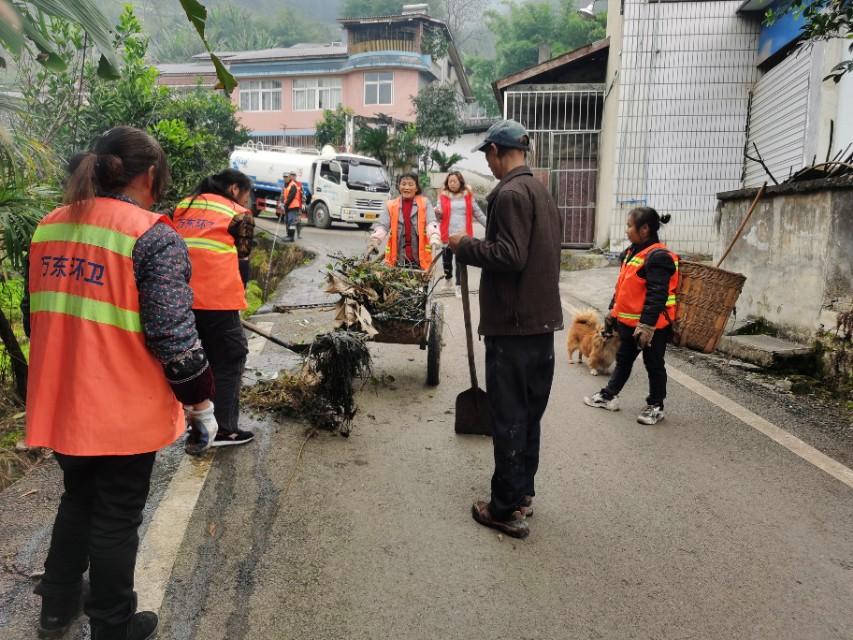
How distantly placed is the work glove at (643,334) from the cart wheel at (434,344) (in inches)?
64.8

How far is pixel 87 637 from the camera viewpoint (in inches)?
103

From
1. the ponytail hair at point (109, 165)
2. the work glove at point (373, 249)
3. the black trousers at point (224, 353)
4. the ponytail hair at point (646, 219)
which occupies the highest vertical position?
the ponytail hair at point (109, 165)

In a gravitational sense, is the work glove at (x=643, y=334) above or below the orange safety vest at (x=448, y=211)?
below

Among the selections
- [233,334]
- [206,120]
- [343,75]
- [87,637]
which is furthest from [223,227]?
[343,75]

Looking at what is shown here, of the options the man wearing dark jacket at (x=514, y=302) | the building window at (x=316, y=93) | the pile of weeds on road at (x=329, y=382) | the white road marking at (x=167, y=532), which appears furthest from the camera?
the building window at (x=316, y=93)

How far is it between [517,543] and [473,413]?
130 centimetres

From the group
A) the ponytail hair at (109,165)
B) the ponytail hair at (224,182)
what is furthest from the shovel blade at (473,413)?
the ponytail hair at (109,165)

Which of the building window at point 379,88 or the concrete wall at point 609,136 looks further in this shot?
the building window at point 379,88

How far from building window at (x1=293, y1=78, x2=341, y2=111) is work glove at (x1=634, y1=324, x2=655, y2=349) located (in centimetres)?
3964

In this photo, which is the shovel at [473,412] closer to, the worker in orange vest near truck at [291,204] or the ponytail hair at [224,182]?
the ponytail hair at [224,182]

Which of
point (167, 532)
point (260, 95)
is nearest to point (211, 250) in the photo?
point (167, 532)

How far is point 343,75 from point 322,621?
138 ft

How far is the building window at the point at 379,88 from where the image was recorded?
40.5 m

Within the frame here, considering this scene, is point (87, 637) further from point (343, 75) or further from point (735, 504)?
point (343, 75)
